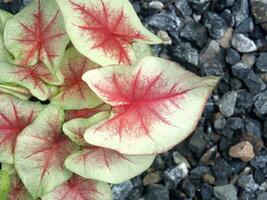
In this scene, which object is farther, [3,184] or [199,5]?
[199,5]

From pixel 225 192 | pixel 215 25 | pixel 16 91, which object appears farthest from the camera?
pixel 215 25

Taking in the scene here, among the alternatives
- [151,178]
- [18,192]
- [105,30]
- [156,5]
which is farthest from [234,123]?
[18,192]

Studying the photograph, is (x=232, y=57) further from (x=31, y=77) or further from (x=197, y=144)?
(x=31, y=77)

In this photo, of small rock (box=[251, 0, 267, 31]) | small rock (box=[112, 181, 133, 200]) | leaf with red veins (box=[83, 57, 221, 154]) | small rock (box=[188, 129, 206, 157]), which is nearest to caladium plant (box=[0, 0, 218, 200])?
leaf with red veins (box=[83, 57, 221, 154])

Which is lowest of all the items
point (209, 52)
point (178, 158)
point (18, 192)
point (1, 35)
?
point (178, 158)

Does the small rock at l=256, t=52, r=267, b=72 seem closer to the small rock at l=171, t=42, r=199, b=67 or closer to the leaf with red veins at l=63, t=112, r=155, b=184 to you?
the small rock at l=171, t=42, r=199, b=67

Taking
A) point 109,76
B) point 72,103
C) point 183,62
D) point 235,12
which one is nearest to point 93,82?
point 109,76
